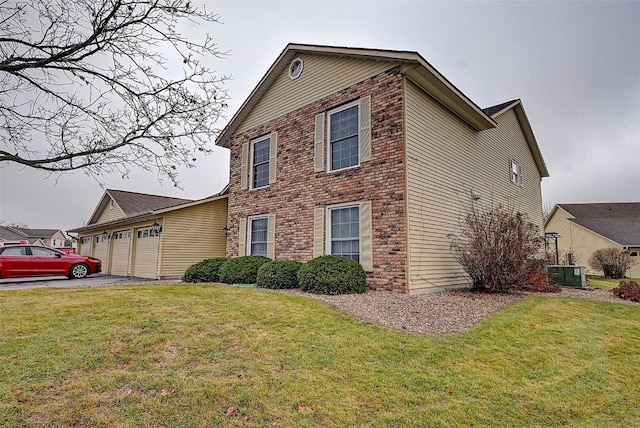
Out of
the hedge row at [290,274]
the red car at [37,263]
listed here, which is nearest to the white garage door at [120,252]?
the red car at [37,263]

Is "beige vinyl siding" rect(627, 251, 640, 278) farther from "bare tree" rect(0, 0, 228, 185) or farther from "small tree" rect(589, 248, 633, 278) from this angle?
"bare tree" rect(0, 0, 228, 185)

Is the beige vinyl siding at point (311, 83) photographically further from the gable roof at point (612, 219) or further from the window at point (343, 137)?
the gable roof at point (612, 219)

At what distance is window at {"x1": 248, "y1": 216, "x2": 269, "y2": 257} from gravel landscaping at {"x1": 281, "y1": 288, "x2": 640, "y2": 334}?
13.7 ft

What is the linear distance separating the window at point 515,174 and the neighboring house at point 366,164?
0.42m

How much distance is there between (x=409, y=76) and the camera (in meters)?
9.38

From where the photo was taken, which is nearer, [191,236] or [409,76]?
[409,76]

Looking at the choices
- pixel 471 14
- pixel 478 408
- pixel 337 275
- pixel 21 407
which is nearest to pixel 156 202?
pixel 337 275

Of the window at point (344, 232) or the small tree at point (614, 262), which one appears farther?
the small tree at point (614, 262)

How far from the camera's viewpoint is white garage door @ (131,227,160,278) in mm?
15484

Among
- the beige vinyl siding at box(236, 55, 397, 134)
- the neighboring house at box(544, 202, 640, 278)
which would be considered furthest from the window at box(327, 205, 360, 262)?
the neighboring house at box(544, 202, 640, 278)

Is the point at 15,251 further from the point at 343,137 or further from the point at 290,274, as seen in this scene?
the point at 343,137

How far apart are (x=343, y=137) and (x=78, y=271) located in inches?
498

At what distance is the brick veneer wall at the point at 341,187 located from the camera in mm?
8914

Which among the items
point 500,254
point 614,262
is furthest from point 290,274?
point 614,262
